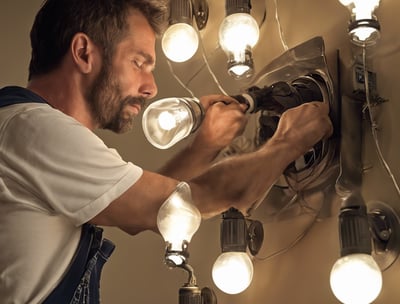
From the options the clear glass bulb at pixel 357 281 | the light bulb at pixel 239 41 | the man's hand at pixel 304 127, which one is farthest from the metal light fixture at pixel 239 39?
the clear glass bulb at pixel 357 281

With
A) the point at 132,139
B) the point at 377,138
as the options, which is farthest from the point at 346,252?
the point at 132,139

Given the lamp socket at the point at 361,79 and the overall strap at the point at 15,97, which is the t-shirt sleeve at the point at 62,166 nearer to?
the overall strap at the point at 15,97

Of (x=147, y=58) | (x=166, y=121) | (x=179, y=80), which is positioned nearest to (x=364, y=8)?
(x=166, y=121)

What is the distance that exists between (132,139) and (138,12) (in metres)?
0.34

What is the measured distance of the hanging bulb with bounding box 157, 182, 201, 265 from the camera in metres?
0.80

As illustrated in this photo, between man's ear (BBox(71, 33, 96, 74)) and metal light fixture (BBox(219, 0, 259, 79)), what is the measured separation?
205 mm

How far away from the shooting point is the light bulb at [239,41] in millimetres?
989

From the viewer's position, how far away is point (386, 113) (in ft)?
2.91

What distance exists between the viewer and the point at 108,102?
1.08 meters

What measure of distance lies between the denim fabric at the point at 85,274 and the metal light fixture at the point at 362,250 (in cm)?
32

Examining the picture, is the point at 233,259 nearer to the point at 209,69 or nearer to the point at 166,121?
the point at 166,121

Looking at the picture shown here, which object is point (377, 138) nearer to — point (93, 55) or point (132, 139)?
point (93, 55)

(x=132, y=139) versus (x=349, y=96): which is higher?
(x=132, y=139)

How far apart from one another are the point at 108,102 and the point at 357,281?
1.65ft
